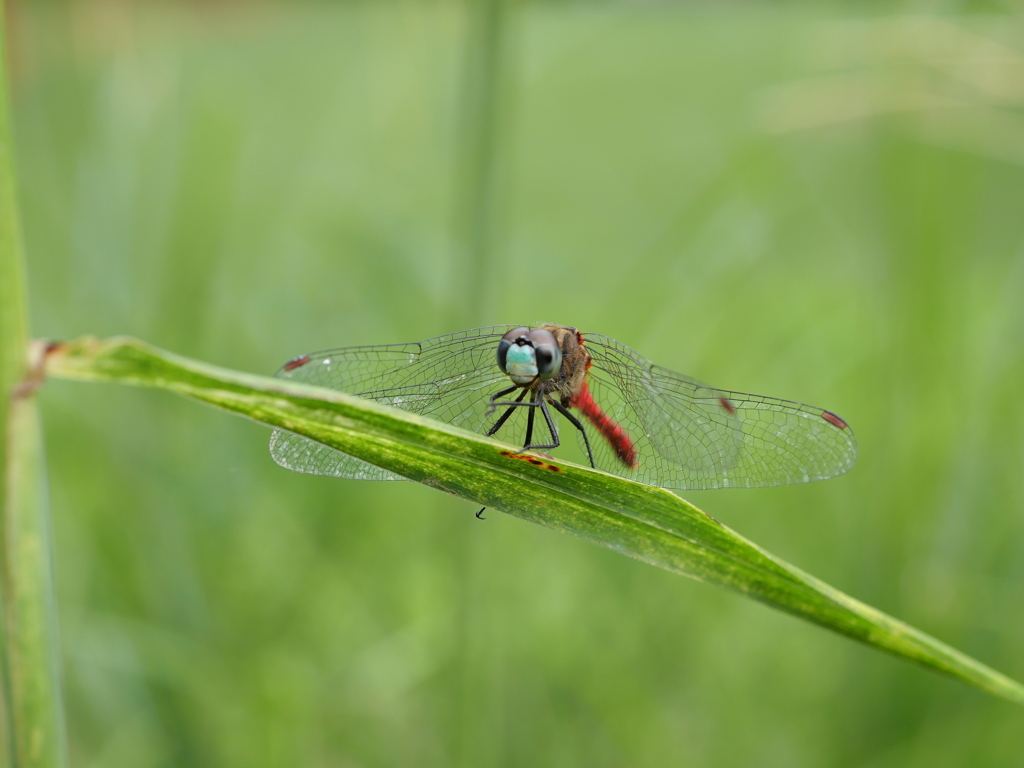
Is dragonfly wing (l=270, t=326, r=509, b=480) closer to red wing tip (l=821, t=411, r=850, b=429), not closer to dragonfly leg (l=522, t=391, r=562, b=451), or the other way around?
dragonfly leg (l=522, t=391, r=562, b=451)

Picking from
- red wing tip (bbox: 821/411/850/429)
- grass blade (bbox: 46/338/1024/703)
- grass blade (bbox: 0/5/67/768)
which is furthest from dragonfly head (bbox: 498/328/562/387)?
grass blade (bbox: 0/5/67/768)

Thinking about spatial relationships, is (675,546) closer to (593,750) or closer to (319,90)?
(593,750)

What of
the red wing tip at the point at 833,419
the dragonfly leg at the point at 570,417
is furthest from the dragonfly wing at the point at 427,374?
the red wing tip at the point at 833,419

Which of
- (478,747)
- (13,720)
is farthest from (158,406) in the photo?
(13,720)

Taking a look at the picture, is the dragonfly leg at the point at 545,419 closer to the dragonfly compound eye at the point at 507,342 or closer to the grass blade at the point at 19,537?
the dragonfly compound eye at the point at 507,342

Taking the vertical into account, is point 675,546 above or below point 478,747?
above

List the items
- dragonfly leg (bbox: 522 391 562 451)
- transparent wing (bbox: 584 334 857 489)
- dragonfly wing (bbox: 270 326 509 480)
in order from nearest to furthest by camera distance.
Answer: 1. transparent wing (bbox: 584 334 857 489)
2. dragonfly wing (bbox: 270 326 509 480)
3. dragonfly leg (bbox: 522 391 562 451)
